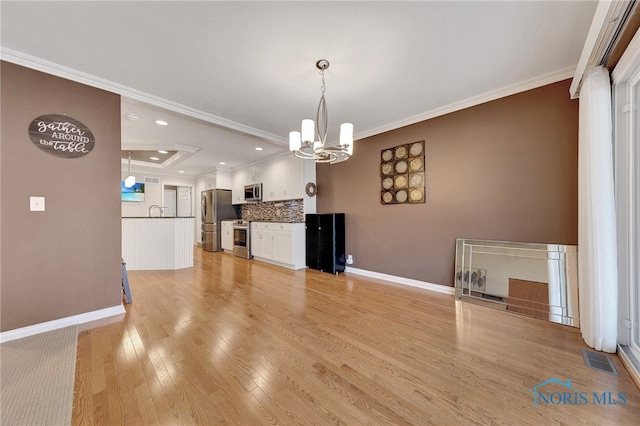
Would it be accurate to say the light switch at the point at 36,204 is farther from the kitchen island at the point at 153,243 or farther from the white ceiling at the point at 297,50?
the kitchen island at the point at 153,243

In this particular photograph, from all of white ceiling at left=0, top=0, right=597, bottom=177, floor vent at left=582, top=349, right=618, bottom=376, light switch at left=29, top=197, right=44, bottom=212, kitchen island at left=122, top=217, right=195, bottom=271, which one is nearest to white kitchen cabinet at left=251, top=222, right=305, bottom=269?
kitchen island at left=122, top=217, right=195, bottom=271

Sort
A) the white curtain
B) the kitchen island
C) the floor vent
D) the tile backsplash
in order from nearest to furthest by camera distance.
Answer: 1. the floor vent
2. the white curtain
3. the kitchen island
4. the tile backsplash

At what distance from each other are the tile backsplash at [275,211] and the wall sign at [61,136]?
3.23 m

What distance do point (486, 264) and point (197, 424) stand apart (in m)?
3.15

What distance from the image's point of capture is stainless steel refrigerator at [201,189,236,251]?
6617mm

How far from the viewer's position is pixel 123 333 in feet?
6.86

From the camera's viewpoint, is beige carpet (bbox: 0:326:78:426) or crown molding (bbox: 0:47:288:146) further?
crown molding (bbox: 0:47:288:146)

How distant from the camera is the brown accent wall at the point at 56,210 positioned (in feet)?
6.57

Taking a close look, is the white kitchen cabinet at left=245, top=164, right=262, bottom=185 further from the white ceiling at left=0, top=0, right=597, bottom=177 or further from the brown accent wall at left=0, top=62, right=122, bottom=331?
the brown accent wall at left=0, top=62, right=122, bottom=331

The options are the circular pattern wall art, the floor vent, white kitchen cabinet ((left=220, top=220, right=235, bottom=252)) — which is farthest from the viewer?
white kitchen cabinet ((left=220, top=220, right=235, bottom=252))

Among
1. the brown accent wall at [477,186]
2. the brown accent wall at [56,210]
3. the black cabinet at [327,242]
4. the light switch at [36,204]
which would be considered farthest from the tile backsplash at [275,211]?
the light switch at [36,204]

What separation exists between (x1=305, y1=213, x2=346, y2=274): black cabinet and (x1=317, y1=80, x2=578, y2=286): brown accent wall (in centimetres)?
32

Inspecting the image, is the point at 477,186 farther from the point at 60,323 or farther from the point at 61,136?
the point at 60,323

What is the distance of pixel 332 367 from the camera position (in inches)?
64.0
